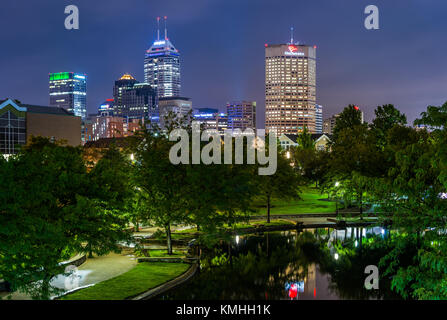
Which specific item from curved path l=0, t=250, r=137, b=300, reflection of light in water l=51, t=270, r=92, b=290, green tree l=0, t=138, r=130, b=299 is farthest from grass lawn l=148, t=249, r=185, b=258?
green tree l=0, t=138, r=130, b=299

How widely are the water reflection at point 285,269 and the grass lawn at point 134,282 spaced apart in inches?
53.9

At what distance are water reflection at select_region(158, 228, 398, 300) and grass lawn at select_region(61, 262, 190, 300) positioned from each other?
1.37 metres

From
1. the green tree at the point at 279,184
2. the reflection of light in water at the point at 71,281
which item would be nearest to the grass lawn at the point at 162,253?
the reflection of light in water at the point at 71,281

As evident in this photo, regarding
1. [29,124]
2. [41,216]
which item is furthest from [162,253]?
[29,124]

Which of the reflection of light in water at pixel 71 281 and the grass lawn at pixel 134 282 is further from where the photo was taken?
the reflection of light in water at pixel 71 281

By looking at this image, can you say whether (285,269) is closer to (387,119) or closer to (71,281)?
(71,281)

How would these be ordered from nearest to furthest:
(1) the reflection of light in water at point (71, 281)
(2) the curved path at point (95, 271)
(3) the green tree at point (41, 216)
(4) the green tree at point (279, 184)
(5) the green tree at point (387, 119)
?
(3) the green tree at point (41, 216), (1) the reflection of light in water at point (71, 281), (2) the curved path at point (95, 271), (4) the green tree at point (279, 184), (5) the green tree at point (387, 119)

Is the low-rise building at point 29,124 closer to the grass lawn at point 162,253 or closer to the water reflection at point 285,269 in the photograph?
the grass lawn at point 162,253

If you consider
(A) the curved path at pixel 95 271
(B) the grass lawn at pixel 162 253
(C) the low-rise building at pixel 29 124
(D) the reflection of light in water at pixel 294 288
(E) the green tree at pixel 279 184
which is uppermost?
(C) the low-rise building at pixel 29 124

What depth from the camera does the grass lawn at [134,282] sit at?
23.4 m

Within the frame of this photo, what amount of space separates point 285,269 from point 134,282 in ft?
37.5

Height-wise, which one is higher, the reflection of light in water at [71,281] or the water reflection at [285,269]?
the reflection of light in water at [71,281]
